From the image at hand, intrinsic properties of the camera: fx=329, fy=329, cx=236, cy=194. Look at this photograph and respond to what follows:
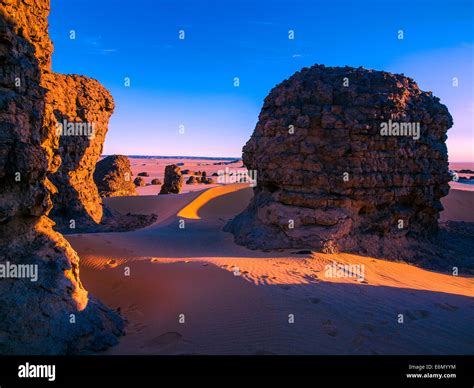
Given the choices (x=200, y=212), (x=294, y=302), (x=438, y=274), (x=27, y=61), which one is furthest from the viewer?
(x=200, y=212)

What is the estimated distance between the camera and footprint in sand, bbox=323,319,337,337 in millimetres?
4957

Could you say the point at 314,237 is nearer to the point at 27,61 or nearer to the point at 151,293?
the point at 151,293

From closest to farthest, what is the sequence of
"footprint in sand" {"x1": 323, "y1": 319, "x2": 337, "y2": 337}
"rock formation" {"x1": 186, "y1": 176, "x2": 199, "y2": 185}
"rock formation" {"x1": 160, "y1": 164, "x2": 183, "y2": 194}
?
1. "footprint in sand" {"x1": 323, "y1": 319, "x2": 337, "y2": 337}
2. "rock formation" {"x1": 160, "y1": 164, "x2": 183, "y2": 194}
3. "rock formation" {"x1": 186, "y1": 176, "x2": 199, "y2": 185}

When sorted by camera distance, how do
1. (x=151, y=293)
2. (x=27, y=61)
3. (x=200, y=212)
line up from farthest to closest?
(x=200, y=212) → (x=151, y=293) → (x=27, y=61)

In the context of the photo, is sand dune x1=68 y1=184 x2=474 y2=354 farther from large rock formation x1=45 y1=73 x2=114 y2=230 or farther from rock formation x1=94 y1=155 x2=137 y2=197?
rock formation x1=94 y1=155 x2=137 y2=197

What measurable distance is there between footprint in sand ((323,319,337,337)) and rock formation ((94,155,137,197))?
20720mm

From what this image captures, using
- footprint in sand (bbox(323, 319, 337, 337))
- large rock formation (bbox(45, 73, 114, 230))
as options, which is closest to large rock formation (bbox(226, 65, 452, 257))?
A: footprint in sand (bbox(323, 319, 337, 337))

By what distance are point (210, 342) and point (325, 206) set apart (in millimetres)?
5984

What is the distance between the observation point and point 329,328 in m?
5.09

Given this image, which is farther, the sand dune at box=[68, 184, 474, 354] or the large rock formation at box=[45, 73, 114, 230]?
the large rock formation at box=[45, 73, 114, 230]

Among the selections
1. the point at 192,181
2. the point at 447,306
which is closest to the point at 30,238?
the point at 447,306

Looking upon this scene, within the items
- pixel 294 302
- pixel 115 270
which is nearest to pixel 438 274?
pixel 294 302

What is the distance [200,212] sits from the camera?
19141 mm

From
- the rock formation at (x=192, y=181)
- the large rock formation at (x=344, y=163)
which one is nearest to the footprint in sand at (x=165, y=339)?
the large rock formation at (x=344, y=163)
